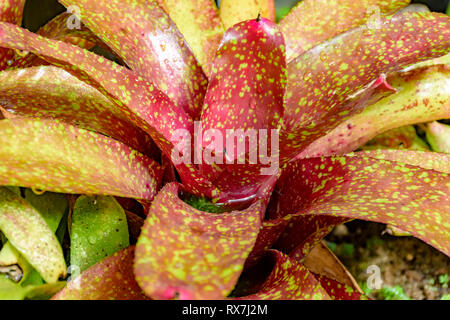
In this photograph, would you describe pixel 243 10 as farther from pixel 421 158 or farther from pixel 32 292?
pixel 32 292

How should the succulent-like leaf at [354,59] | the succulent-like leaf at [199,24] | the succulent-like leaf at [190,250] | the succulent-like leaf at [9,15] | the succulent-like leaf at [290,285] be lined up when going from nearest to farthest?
the succulent-like leaf at [190,250], the succulent-like leaf at [290,285], the succulent-like leaf at [354,59], the succulent-like leaf at [9,15], the succulent-like leaf at [199,24]

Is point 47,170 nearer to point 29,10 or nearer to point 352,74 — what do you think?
point 352,74

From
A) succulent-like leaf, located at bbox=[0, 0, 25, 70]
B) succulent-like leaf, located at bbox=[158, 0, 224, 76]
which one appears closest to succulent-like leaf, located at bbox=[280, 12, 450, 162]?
succulent-like leaf, located at bbox=[158, 0, 224, 76]

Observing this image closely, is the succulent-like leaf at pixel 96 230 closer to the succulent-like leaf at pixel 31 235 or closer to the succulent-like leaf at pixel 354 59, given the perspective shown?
the succulent-like leaf at pixel 31 235

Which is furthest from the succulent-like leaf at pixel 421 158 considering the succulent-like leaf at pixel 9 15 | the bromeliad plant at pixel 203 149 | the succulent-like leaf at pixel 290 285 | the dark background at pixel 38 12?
the dark background at pixel 38 12

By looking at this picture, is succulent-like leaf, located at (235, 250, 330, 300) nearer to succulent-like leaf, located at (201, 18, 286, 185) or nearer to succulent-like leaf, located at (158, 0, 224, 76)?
succulent-like leaf, located at (201, 18, 286, 185)
